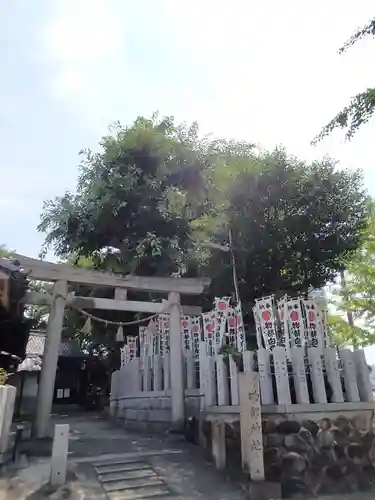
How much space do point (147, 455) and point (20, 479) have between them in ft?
7.79

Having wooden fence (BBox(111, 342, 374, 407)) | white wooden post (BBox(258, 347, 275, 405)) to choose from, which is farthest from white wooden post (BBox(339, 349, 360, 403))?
white wooden post (BBox(258, 347, 275, 405))

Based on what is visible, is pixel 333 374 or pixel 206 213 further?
pixel 206 213

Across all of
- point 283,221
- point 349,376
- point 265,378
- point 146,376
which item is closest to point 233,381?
point 265,378

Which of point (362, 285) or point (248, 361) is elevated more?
point (362, 285)

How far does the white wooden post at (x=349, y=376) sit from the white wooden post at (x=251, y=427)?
6.00 ft

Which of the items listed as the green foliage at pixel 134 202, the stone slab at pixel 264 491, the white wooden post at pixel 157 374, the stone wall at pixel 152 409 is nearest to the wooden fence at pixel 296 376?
the stone slab at pixel 264 491

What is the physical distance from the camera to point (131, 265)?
1406cm

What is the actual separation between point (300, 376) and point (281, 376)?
12.3 inches

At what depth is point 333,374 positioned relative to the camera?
6.48 metres

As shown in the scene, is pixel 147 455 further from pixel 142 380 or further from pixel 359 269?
pixel 359 269

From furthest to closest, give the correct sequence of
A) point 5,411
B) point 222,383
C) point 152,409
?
point 152,409 < point 222,383 < point 5,411

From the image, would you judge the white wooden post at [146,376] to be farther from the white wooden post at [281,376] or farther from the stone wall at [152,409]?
the white wooden post at [281,376]

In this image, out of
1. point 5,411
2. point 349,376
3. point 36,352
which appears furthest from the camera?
point 36,352

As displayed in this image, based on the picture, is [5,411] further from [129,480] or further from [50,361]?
[50,361]
